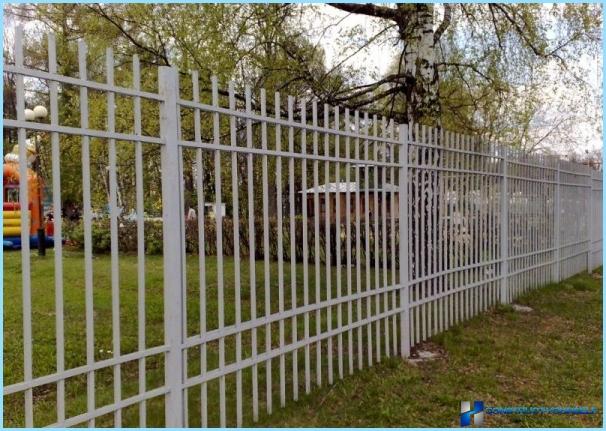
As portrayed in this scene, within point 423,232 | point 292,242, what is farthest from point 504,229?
point 292,242

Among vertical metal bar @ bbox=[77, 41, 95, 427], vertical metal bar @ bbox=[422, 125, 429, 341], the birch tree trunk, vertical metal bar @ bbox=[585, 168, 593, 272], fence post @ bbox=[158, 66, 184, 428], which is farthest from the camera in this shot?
vertical metal bar @ bbox=[585, 168, 593, 272]

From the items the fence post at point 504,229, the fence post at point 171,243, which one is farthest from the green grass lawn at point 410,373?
the fence post at point 171,243

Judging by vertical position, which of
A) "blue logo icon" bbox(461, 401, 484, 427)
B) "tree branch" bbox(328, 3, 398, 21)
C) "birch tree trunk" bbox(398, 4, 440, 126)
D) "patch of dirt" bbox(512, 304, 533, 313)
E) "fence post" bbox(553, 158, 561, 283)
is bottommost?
"blue logo icon" bbox(461, 401, 484, 427)

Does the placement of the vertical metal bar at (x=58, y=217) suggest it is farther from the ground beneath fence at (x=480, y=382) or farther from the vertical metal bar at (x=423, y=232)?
the vertical metal bar at (x=423, y=232)

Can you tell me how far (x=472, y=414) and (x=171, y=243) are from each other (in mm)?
2501

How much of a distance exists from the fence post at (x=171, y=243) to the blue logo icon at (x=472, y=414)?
6.60ft

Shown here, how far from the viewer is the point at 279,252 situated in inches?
149

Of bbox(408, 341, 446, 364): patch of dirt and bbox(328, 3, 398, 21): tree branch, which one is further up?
bbox(328, 3, 398, 21): tree branch

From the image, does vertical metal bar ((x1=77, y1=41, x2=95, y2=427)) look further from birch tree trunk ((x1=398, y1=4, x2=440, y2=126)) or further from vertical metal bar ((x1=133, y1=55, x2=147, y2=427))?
birch tree trunk ((x1=398, y1=4, x2=440, y2=126))

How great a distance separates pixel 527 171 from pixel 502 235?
1.43m

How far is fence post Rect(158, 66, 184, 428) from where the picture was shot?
297 centimetres

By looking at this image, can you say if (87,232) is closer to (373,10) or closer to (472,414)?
(472,414)

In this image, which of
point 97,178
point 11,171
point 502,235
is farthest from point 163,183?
point 11,171

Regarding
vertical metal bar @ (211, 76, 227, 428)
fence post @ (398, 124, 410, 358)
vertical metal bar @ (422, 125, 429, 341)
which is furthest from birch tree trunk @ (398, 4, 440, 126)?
vertical metal bar @ (211, 76, 227, 428)
